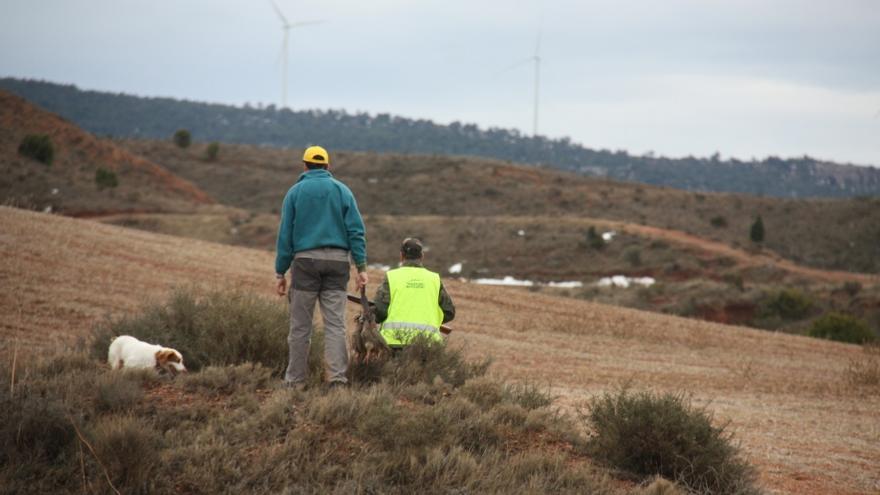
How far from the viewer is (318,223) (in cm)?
845

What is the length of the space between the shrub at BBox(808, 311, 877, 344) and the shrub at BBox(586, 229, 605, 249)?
22.6 metres

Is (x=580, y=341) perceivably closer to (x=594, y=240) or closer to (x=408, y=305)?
(x=408, y=305)

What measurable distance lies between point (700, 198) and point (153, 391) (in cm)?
7030

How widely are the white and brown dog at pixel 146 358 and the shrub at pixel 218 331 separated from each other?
1.74ft

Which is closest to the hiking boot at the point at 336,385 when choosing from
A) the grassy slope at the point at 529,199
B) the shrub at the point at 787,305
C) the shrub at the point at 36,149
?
the shrub at the point at 787,305

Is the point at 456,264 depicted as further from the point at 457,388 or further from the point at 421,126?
the point at 421,126

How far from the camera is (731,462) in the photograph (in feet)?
26.2

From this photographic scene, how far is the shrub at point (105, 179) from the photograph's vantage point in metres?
55.7

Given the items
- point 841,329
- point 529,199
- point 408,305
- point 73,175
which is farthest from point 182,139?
point 408,305

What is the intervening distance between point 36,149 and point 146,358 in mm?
51533

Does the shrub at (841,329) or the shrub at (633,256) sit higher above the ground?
the shrub at (633,256)

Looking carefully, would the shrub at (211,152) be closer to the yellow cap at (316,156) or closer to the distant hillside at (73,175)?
the distant hillside at (73,175)

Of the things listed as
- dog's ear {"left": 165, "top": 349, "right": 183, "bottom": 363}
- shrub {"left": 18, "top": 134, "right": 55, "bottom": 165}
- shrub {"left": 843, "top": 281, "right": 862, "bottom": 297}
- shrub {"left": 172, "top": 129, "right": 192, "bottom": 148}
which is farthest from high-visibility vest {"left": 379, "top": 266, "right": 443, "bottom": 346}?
shrub {"left": 172, "top": 129, "right": 192, "bottom": 148}

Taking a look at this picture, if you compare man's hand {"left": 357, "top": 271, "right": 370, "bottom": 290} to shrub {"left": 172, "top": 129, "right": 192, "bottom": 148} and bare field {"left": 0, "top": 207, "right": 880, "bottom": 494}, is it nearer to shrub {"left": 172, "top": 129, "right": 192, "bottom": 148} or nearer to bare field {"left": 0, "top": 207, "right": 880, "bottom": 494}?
bare field {"left": 0, "top": 207, "right": 880, "bottom": 494}
